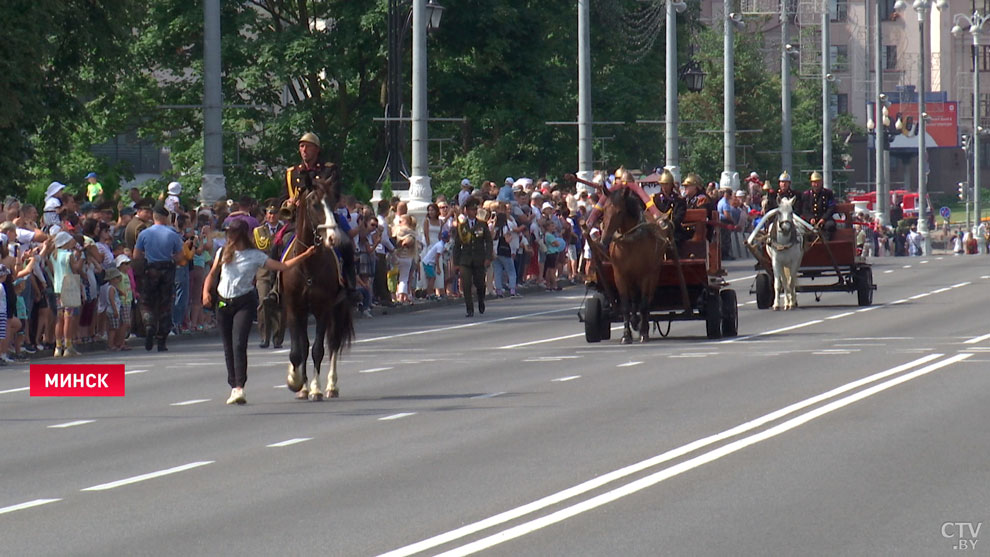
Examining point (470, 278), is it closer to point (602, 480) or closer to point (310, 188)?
point (310, 188)

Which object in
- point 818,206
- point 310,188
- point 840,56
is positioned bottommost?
point 310,188

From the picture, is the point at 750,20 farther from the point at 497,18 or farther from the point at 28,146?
the point at 28,146

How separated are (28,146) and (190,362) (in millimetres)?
11913

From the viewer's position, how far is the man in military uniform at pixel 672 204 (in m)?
25.6

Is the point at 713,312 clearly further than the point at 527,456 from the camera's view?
Yes

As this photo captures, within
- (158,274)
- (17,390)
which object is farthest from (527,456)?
(158,274)

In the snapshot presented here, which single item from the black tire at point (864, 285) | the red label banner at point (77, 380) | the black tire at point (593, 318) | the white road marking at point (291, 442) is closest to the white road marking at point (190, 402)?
the red label banner at point (77, 380)

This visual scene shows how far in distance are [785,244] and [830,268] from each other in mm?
1832

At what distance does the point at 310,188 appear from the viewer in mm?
18016

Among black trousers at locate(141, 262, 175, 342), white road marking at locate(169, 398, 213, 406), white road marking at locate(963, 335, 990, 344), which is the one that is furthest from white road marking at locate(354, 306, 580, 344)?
white road marking at locate(963, 335, 990, 344)

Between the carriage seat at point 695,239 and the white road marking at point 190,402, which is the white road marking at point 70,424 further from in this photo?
the carriage seat at point 695,239

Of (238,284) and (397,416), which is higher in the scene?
(238,284)

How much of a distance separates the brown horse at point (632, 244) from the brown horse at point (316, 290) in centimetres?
658

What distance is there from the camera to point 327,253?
59.4 ft
